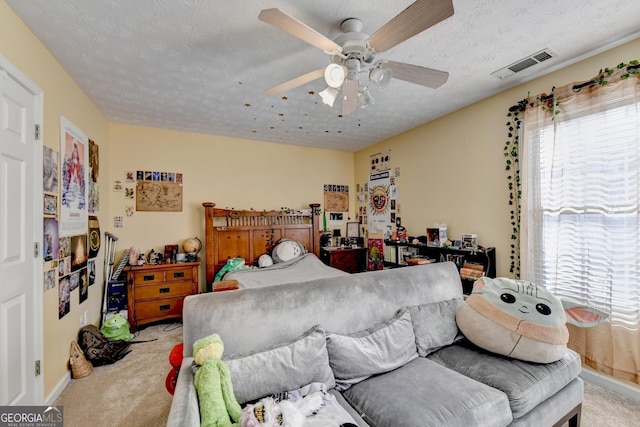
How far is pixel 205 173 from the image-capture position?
13.3 ft

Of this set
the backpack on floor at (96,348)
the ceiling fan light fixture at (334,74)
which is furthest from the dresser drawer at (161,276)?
the ceiling fan light fixture at (334,74)

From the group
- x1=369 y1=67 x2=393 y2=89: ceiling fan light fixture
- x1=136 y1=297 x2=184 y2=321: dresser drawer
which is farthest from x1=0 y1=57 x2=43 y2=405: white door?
x1=369 y1=67 x2=393 y2=89: ceiling fan light fixture

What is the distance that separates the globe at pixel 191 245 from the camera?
3762mm

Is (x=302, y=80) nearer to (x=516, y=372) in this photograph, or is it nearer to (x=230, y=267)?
(x=516, y=372)

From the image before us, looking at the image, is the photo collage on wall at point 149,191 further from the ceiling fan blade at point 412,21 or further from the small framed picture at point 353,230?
the ceiling fan blade at point 412,21

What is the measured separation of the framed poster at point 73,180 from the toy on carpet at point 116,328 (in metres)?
1.04

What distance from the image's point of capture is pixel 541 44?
202cm

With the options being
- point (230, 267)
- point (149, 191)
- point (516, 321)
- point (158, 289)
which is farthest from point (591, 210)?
point (149, 191)

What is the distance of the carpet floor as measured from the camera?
183 centimetres

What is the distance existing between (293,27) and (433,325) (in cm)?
199

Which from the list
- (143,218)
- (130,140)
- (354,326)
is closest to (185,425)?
(354,326)

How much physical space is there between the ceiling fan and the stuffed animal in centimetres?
149

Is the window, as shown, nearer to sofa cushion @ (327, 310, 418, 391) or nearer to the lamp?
sofa cushion @ (327, 310, 418, 391)

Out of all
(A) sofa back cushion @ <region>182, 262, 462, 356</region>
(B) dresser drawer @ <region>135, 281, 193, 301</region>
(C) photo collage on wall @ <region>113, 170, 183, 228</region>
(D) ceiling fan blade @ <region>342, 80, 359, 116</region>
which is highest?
(D) ceiling fan blade @ <region>342, 80, 359, 116</region>
